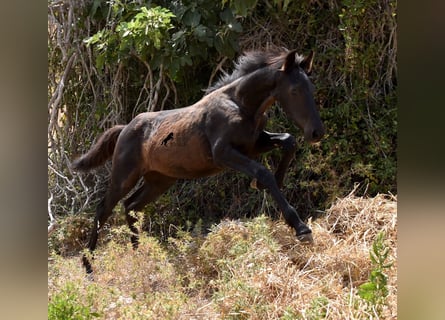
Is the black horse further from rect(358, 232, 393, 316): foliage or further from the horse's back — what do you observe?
rect(358, 232, 393, 316): foliage

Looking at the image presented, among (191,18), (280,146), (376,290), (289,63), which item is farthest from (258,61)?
(376,290)

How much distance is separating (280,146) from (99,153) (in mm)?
2285

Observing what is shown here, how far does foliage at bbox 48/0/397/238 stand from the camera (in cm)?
738

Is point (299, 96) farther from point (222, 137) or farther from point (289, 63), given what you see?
point (222, 137)

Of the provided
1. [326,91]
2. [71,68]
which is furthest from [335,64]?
[71,68]

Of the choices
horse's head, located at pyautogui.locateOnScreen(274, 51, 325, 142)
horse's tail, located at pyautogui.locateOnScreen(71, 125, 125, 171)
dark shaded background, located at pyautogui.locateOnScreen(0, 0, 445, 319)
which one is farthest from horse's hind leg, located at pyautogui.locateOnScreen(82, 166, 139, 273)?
dark shaded background, located at pyautogui.locateOnScreen(0, 0, 445, 319)

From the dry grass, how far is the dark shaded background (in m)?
2.61
